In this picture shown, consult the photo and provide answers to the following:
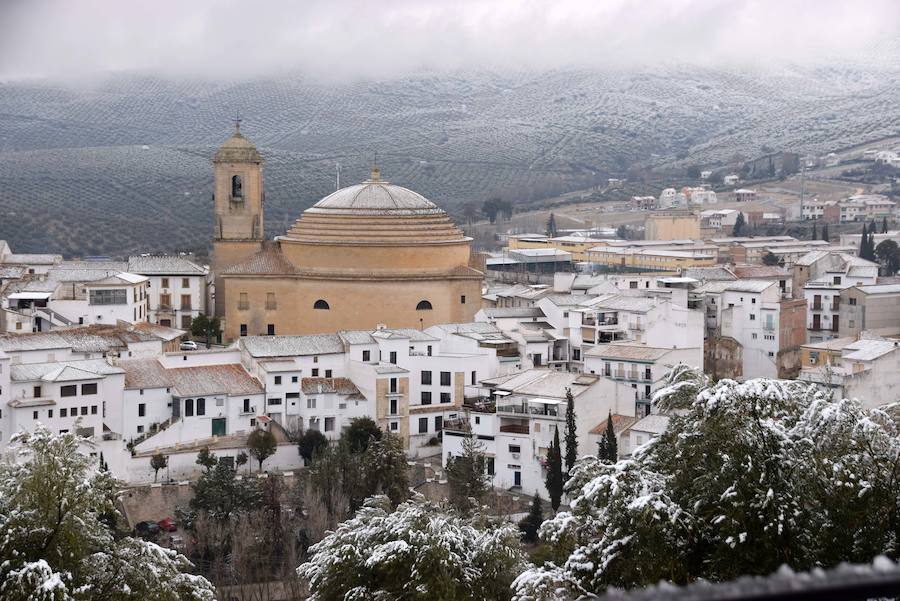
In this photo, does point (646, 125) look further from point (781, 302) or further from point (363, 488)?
point (363, 488)

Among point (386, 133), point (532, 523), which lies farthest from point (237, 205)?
point (386, 133)

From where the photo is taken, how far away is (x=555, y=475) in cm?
2514

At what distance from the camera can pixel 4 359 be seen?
25.1 m

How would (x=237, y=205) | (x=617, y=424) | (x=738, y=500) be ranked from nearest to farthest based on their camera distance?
(x=738, y=500) → (x=617, y=424) → (x=237, y=205)

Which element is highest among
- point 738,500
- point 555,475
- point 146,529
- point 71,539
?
point 738,500

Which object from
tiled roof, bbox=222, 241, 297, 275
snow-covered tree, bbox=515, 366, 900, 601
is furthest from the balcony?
snow-covered tree, bbox=515, 366, 900, 601

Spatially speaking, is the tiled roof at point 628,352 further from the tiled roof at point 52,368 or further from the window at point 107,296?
the window at point 107,296

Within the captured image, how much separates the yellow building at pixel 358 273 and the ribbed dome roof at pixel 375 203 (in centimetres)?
2

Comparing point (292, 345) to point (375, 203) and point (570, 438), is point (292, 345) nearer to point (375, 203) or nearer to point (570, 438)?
point (570, 438)

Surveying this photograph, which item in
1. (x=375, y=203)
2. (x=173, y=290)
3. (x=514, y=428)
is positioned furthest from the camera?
(x=173, y=290)

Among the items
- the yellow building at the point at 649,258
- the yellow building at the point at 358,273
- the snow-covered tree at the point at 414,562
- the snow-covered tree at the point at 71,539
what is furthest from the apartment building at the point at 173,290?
the snow-covered tree at the point at 71,539

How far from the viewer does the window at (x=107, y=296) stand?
33.3 metres

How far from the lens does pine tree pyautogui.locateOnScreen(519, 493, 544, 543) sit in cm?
2358

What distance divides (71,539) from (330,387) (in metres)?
15.8
